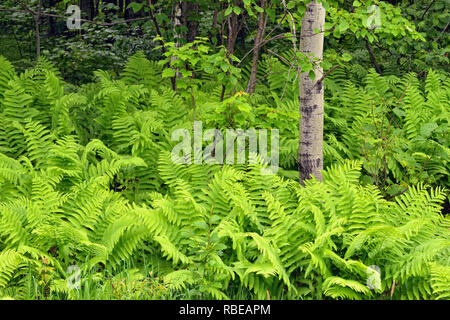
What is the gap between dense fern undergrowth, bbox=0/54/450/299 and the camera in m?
3.25

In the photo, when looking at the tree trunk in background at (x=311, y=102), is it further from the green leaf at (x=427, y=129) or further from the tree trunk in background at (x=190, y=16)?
the tree trunk in background at (x=190, y=16)

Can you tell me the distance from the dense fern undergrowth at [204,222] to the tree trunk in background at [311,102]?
0.21 m

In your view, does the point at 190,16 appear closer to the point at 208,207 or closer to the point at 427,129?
the point at 208,207

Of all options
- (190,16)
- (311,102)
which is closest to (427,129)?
(311,102)

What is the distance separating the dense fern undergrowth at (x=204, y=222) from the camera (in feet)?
10.7

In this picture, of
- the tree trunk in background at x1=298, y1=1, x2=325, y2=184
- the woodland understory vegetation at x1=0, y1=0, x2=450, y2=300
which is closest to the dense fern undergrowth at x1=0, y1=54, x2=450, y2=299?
the woodland understory vegetation at x1=0, y1=0, x2=450, y2=300

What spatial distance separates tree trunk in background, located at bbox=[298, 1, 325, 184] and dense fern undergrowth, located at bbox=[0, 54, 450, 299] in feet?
0.67

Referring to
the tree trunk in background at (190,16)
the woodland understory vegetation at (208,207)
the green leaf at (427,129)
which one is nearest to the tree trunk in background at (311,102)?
the woodland understory vegetation at (208,207)

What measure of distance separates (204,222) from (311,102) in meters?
1.74

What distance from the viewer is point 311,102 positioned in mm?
4438
